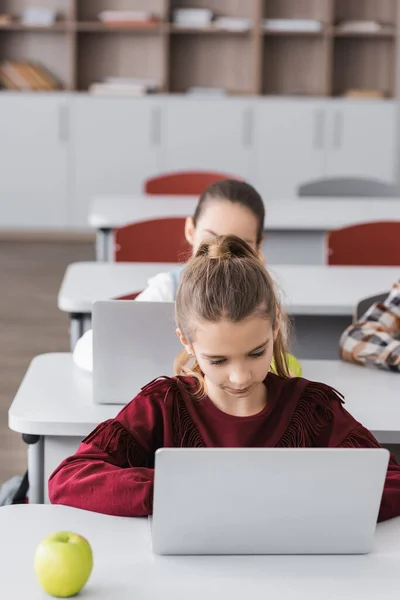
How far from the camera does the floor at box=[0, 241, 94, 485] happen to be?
11.0 ft

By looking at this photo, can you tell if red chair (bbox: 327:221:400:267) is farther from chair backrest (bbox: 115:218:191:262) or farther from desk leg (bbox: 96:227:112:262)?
desk leg (bbox: 96:227:112:262)

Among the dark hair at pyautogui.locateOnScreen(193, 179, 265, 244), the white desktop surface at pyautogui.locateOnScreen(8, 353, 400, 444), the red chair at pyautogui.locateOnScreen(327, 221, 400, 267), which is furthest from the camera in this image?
the red chair at pyautogui.locateOnScreen(327, 221, 400, 267)

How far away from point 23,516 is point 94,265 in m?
1.76

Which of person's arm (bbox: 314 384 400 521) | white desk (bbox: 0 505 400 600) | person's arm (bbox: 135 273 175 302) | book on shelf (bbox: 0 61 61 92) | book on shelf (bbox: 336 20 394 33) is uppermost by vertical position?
book on shelf (bbox: 336 20 394 33)

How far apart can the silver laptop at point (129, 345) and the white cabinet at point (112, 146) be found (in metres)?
4.78

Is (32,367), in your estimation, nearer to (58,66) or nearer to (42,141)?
(42,141)

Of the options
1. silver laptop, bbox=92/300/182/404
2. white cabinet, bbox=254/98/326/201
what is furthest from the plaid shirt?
white cabinet, bbox=254/98/326/201

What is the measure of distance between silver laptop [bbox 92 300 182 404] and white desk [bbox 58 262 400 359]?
0.73 metres

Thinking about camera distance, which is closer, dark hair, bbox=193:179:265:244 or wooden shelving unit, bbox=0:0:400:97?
dark hair, bbox=193:179:265:244

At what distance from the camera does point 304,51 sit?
6.73 meters

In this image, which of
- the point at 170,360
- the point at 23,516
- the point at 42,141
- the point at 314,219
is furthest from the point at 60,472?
the point at 42,141

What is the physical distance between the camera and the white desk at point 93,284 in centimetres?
269

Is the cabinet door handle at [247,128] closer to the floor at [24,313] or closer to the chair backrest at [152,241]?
the floor at [24,313]

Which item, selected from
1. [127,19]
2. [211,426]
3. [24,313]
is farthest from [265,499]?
[127,19]
